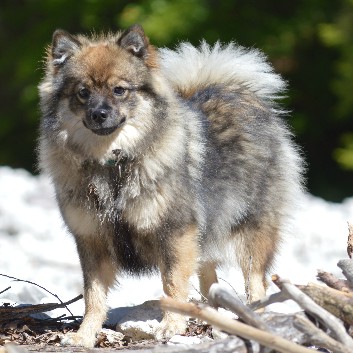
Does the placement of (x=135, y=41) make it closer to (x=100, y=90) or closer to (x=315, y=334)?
(x=100, y=90)

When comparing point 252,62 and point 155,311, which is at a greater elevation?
point 252,62

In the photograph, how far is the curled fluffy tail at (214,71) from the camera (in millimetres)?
5703

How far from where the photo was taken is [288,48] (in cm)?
1368

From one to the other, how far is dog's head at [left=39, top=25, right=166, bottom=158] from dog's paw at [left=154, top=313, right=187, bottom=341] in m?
0.90

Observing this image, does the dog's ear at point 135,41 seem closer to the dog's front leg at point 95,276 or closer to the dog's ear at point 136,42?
the dog's ear at point 136,42

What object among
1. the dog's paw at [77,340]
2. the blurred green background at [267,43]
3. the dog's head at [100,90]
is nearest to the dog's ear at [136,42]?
the dog's head at [100,90]

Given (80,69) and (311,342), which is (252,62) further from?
(311,342)

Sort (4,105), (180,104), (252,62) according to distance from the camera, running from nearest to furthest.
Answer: (180,104)
(252,62)
(4,105)

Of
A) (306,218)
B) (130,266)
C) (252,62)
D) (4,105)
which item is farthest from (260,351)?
(4,105)

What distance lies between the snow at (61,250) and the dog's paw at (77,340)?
0.45 meters

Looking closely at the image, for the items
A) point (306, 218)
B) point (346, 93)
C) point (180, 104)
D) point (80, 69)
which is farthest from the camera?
point (346, 93)

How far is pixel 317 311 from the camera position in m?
3.39

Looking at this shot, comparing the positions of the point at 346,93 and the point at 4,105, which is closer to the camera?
the point at 346,93

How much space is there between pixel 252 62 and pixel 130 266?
68.8 inches
